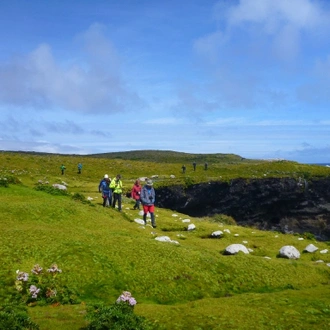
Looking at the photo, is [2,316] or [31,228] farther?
[31,228]

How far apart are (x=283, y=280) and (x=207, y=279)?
3.68 meters

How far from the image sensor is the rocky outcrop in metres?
76.2

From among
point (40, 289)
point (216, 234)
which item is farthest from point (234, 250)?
point (40, 289)

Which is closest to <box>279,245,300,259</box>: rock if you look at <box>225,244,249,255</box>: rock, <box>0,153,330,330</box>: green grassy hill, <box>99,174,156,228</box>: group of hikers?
<box>0,153,330,330</box>: green grassy hill

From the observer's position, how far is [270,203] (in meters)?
78.9

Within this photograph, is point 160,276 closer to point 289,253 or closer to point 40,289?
point 40,289

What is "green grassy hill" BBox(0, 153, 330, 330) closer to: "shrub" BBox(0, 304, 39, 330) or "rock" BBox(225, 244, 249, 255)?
"shrub" BBox(0, 304, 39, 330)

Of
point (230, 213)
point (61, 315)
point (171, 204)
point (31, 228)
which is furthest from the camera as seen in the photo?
point (230, 213)

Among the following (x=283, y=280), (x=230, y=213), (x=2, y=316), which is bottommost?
(x=230, y=213)

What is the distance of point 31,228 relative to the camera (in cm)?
1992

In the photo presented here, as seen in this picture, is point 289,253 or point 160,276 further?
point 289,253

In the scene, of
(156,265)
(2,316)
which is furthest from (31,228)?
(2,316)

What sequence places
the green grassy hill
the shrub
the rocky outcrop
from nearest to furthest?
the shrub
the green grassy hill
the rocky outcrop

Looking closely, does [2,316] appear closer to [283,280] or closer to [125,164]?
[283,280]
